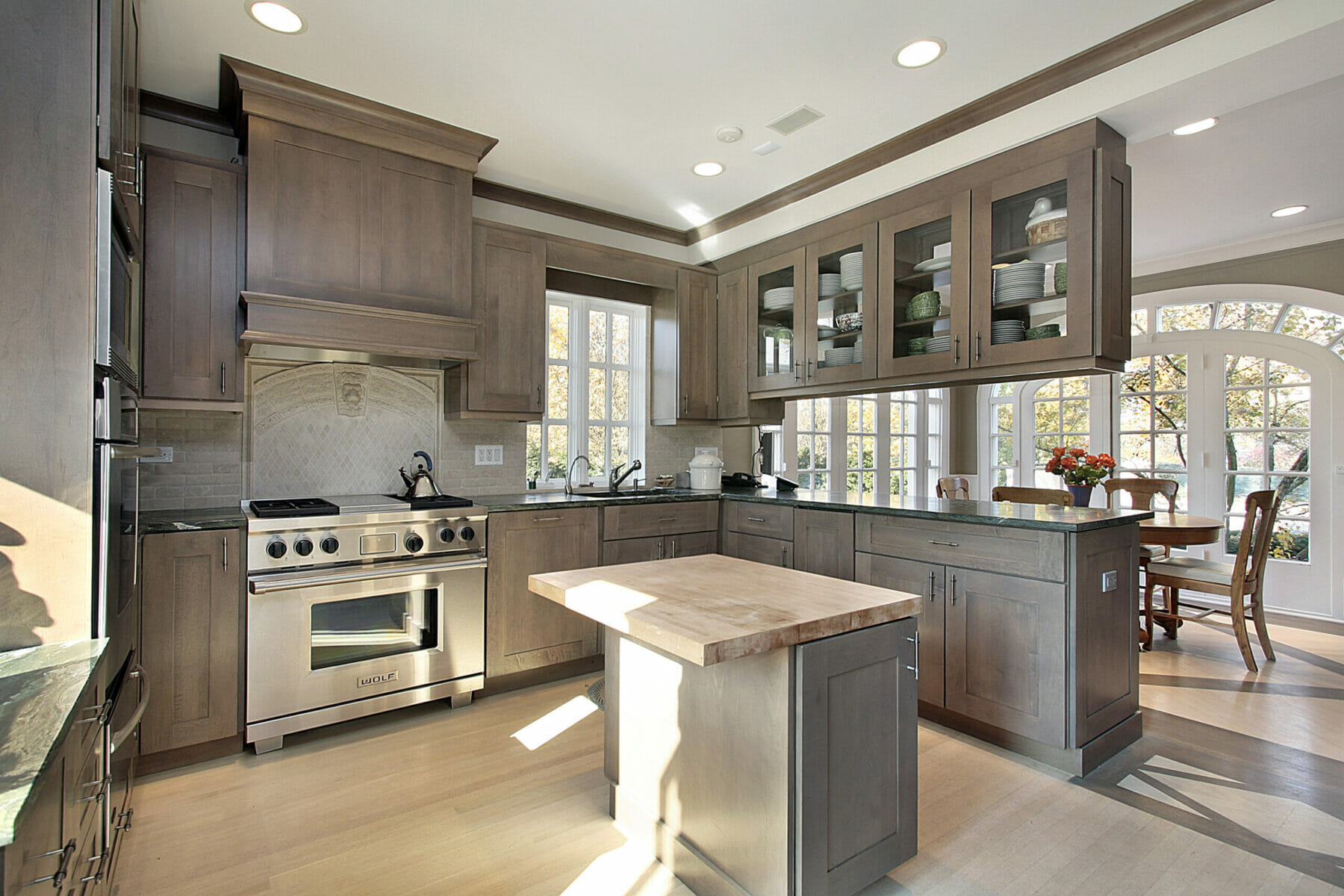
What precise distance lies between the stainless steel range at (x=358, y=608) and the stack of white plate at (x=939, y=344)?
2271mm

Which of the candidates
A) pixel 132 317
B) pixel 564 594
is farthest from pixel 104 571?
pixel 132 317

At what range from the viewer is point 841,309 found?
3713 millimetres

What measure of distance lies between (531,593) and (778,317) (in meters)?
2.18

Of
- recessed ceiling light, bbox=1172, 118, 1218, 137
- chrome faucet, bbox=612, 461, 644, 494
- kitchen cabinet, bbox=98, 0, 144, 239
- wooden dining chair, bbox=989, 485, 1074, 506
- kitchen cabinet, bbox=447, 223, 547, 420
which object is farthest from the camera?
wooden dining chair, bbox=989, 485, 1074, 506

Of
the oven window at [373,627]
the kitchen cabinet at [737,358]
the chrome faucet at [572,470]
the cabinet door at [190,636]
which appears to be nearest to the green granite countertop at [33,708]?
the cabinet door at [190,636]

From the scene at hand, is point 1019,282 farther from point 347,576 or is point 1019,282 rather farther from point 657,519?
point 347,576

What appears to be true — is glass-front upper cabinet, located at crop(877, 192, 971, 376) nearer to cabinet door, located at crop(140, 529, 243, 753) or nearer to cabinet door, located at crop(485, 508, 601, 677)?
cabinet door, located at crop(485, 508, 601, 677)

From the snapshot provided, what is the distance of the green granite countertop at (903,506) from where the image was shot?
100 inches

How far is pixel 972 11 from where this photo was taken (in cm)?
226

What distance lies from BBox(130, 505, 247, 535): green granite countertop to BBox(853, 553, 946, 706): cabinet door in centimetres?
268

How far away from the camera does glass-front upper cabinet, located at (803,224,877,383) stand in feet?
11.4

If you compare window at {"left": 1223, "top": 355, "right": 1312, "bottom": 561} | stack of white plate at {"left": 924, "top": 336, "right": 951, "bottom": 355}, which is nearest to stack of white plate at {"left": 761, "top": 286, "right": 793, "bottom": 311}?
stack of white plate at {"left": 924, "top": 336, "right": 951, "bottom": 355}

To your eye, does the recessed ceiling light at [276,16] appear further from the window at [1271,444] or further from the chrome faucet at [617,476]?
the window at [1271,444]

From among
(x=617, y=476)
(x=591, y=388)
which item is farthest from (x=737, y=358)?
(x=617, y=476)
